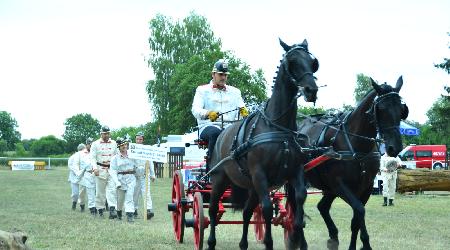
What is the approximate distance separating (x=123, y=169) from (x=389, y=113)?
350 inches

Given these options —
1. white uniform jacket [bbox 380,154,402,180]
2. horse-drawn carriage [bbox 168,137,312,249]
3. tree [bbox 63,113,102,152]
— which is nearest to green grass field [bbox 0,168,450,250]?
horse-drawn carriage [bbox 168,137,312,249]

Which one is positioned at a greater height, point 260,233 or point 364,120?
point 364,120

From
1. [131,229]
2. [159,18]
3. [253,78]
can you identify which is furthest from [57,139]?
[131,229]

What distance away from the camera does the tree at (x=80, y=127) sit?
12862 centimetres

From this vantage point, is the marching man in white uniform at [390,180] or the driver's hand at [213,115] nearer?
the driver's hand at [213,115]

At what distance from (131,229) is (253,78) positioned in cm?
3731

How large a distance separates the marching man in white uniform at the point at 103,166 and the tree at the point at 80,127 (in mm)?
110937

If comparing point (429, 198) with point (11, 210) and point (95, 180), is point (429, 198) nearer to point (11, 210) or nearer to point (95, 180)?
point (95, 180)

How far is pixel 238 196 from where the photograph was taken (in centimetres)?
1039

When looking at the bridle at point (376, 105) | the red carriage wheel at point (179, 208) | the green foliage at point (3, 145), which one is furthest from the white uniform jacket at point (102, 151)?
the green foliage at point (3, 145)

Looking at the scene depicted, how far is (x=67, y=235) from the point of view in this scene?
1263 cm

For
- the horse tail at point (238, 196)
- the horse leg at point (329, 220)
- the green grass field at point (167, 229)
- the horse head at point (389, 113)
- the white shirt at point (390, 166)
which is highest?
the horse head at point (389, 113)

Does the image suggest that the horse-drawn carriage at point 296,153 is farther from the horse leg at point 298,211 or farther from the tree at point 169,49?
the tree at point 169,49

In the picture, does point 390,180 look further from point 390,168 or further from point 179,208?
point 179,208
